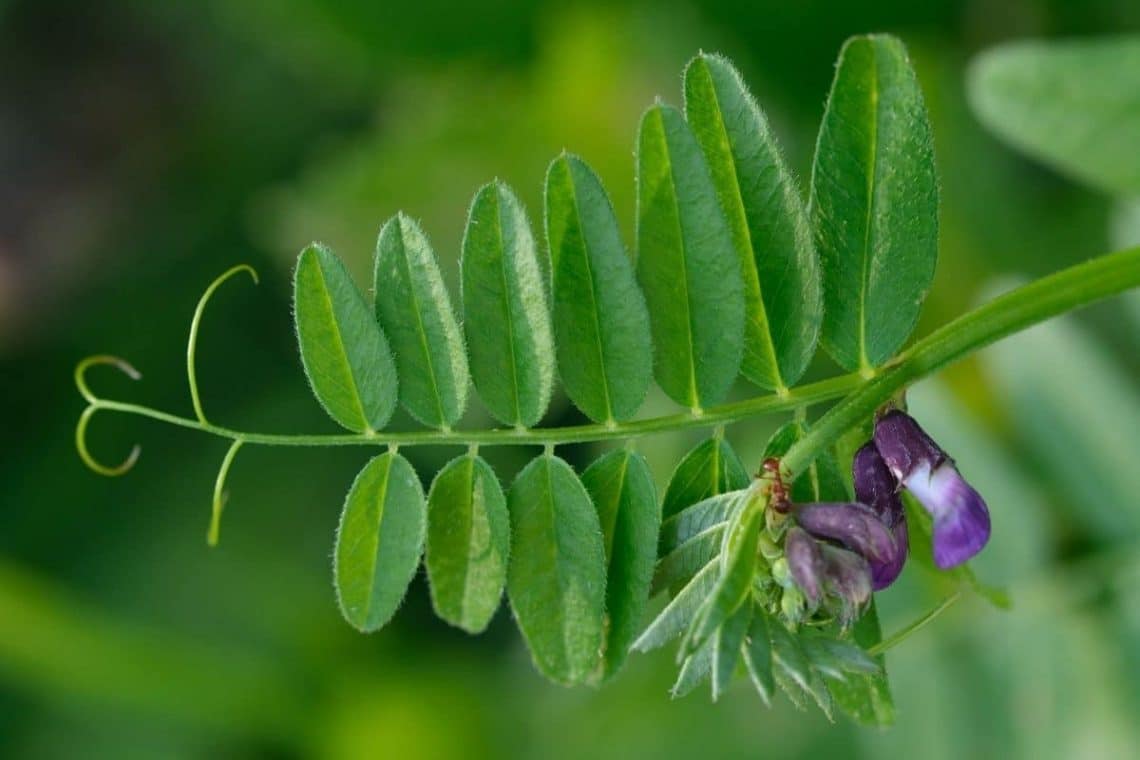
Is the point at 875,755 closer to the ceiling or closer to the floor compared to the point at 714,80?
closer to the floor

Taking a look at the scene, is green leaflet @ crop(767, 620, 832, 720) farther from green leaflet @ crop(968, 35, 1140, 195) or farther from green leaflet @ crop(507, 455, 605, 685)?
green leaflet @ crop(968, 35, 1140, 195)

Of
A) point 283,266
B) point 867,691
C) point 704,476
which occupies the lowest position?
point 867,691

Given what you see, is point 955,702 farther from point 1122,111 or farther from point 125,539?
point 125,539

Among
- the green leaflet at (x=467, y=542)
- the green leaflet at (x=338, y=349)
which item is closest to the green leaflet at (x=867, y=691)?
the green leaflet at (x=467, y=542)

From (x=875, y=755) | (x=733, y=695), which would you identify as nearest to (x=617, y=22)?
(x=733, y=695)

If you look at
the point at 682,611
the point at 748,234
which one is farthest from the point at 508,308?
the point at 682,611

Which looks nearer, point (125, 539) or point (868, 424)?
point (868, 424)

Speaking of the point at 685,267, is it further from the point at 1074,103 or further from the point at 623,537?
the point at 1074,103
